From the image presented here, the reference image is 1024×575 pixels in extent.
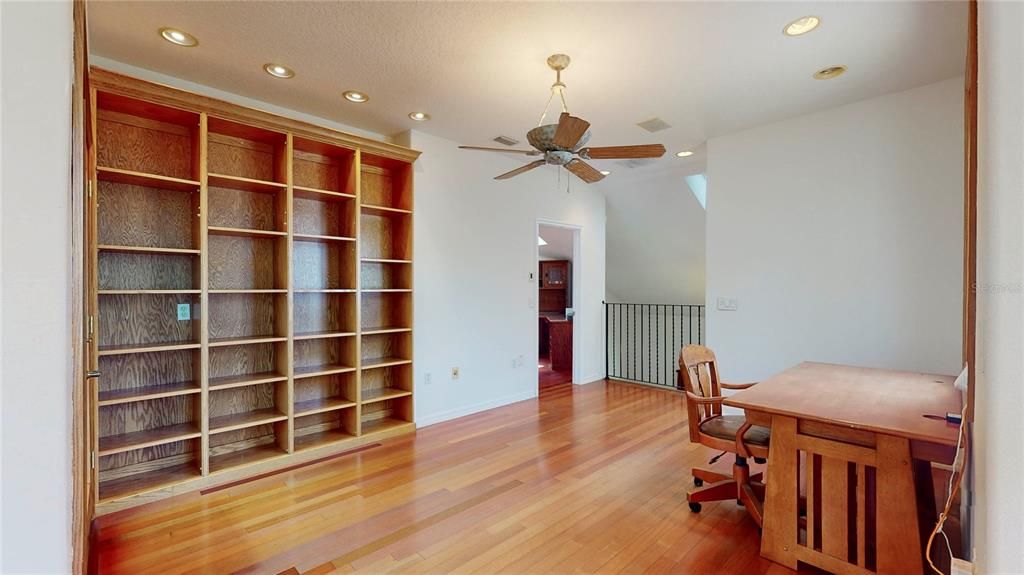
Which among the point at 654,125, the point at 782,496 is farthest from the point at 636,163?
the point at 782,496

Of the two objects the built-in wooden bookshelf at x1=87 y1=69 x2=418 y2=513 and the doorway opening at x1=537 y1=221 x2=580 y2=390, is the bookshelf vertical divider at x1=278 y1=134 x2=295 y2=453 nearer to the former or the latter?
the built-in wooden bookshelf at x1=87 y1=69 x2=418 y2=513

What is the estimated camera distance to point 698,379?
2705 mm

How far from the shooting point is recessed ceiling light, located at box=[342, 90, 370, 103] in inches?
126

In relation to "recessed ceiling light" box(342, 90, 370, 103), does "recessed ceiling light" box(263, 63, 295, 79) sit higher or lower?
lower

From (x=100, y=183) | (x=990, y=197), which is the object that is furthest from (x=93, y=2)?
(x=990, y=197)

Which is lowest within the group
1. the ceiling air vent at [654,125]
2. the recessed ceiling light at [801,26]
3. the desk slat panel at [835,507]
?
the desk slat panel at [835,507]

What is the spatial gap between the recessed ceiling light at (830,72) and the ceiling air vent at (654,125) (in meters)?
1.07

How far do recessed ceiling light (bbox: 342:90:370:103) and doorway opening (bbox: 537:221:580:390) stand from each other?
2423 mm

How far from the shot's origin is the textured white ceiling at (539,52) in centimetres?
221

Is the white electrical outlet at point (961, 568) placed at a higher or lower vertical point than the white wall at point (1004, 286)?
lower

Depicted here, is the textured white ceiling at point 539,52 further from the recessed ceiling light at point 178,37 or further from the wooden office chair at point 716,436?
the wooden office chair at point 716,436

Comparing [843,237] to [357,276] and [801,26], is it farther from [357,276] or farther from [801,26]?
[357,276]

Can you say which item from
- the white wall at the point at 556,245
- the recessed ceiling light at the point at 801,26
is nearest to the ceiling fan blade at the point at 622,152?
the recessed ceiling light at the point at 801,26

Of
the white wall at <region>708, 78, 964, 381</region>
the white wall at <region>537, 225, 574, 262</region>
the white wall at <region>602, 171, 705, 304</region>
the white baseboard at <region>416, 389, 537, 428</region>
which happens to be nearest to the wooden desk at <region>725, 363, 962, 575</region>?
the white wall at <region>708, 78, 964, 381</region>
